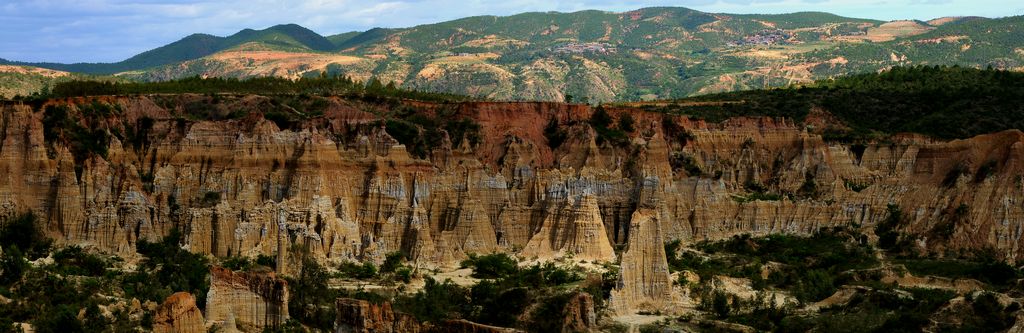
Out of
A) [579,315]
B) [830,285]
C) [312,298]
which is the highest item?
[579,315]

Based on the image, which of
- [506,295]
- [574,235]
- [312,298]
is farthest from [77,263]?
[574,235]

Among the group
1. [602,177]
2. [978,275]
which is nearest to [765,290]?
[978,275]

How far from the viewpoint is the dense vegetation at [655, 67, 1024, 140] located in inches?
3674

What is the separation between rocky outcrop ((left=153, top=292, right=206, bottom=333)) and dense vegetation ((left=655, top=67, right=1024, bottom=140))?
48.7 metres

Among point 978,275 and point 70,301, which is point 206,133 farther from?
point 978,275

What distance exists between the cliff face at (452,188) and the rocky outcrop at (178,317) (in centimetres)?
1468

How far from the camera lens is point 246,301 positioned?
52.2 metres

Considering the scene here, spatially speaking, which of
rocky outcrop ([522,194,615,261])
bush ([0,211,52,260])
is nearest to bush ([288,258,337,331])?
rocky outcrop ([522,194,615,261])

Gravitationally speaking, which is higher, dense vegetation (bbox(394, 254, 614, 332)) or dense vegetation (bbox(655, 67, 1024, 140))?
dense vegetation (bbox(655, 67, 1024, 140))

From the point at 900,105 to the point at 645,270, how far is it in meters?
47.1

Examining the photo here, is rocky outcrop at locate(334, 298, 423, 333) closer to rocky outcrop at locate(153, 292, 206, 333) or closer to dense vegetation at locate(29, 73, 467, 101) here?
rocky outcrop at locate(153, 292, 206, 333)

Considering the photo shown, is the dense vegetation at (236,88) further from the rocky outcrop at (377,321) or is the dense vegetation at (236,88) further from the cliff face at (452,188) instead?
the rocky outcrop at (377,321)

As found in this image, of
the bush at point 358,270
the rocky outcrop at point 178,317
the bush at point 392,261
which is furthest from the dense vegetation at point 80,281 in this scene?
the bush at point 392,261

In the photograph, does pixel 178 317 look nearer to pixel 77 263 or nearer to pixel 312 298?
pixel 312 298
